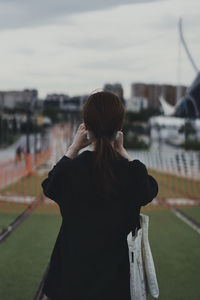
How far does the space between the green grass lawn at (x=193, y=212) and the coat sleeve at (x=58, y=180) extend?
7.47m

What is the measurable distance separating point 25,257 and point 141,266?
4.36m

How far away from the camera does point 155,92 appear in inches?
Answer: 3681

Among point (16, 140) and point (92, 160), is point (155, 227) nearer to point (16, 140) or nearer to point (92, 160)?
point (92, 160)

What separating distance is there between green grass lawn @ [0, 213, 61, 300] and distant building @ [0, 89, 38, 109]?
18.0 meters

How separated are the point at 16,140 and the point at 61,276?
57.7 meters

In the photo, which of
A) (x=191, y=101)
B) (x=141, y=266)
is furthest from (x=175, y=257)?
(x=191, y=101)

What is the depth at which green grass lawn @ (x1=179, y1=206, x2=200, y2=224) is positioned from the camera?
32.1ft

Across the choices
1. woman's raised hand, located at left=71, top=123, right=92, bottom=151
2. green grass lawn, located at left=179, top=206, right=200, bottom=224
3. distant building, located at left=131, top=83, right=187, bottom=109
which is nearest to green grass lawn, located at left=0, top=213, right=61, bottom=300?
green grass lawn, located at left=179, top=206, right=200, bottom=224

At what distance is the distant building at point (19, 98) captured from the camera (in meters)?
26.7

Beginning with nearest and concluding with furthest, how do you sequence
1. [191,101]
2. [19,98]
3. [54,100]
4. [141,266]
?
[141,266] < [54,100] < [19,98] < [191,101]

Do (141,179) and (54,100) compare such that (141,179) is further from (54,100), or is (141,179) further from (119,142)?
(54,100)

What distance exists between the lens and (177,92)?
84.4m

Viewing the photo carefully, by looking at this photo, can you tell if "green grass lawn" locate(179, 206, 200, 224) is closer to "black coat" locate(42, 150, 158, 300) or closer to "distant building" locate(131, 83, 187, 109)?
"black coat" locate(42, 150, 158, 300)

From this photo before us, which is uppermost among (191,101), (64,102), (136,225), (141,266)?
(136,225)
